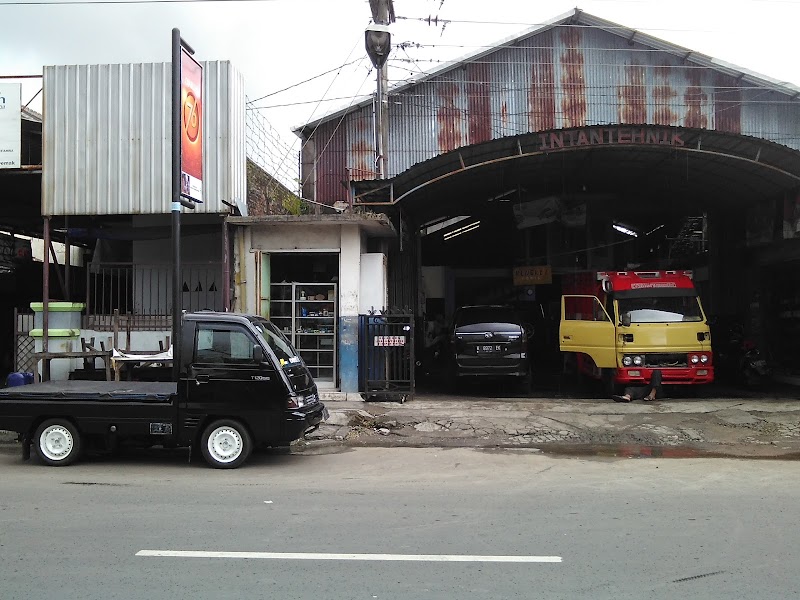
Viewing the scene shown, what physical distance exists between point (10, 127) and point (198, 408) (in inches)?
341

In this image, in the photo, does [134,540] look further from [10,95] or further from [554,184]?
[554,184]

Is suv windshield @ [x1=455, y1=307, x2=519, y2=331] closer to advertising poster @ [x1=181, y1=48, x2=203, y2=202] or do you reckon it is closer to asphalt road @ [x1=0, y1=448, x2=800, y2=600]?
asphalt road @ [x1=0, y1=448, x2=800, y2=600]

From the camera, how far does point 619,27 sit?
1895 centimetres

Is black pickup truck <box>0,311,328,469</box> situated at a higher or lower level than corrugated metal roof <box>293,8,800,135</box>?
lower

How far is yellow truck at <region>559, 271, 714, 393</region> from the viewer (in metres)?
13.2

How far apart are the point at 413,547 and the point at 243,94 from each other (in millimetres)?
11135

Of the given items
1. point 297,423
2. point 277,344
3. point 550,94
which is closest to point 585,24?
point 550,94

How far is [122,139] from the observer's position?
1310cm

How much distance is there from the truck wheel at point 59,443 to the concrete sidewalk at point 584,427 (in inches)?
132

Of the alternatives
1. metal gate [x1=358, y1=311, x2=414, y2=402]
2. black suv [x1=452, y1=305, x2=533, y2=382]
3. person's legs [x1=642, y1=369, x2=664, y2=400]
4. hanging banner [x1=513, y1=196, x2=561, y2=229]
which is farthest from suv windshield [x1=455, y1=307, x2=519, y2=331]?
hanging banner [x1=513, y1=196, x2=561, y2=229]

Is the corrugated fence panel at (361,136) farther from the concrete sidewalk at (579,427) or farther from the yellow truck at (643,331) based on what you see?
the concrete sidewalk at (579,427)

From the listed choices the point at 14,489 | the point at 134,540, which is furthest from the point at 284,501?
the point at 14,489

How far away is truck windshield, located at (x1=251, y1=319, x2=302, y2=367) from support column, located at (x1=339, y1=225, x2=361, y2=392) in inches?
161

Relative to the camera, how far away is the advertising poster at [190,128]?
951 centimetres
